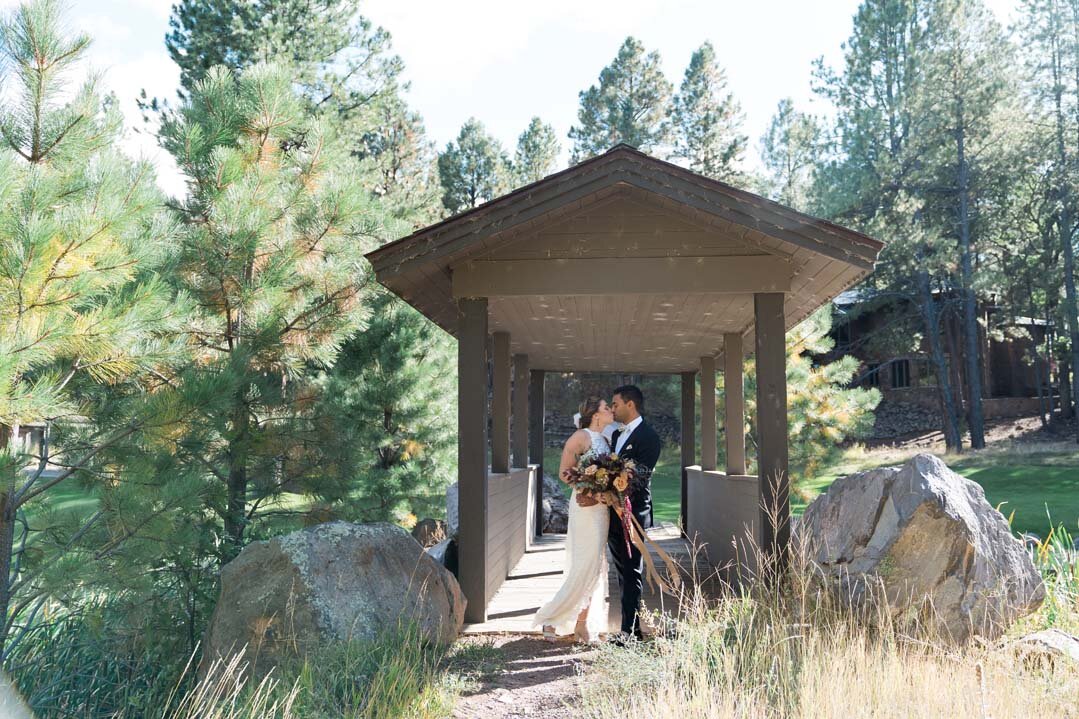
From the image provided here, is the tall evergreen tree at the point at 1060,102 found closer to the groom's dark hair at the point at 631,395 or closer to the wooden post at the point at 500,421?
the wooden post at the point at 500,421

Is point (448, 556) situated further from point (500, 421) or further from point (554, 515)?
point (554, 515)

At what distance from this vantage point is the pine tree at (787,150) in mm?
43094

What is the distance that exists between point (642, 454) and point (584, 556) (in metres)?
0.78

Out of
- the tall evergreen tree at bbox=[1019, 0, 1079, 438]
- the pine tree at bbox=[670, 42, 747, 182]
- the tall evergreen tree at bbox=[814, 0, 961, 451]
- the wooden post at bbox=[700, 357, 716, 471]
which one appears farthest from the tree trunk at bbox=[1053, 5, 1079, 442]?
the wooden post at bbox=[700, 357, 716, 471]

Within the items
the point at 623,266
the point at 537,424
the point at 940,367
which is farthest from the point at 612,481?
the point at 940,367

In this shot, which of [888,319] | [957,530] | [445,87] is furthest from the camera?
[445,87]

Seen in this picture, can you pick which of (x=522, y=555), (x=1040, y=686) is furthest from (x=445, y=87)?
(x=1040, y=686)

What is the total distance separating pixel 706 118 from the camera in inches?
1254

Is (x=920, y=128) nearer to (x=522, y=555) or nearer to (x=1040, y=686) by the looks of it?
(x=522, y=555)

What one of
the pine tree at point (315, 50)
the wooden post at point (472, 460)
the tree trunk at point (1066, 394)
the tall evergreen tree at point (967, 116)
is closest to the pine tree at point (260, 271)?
the wooden post at point (472, 460)

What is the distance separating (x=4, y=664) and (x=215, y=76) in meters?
4.76

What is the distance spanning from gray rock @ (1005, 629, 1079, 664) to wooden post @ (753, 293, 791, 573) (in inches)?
65.7

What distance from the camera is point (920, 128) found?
80.1ft

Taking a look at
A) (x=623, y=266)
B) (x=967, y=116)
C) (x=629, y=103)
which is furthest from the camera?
(x=629, y=103)
